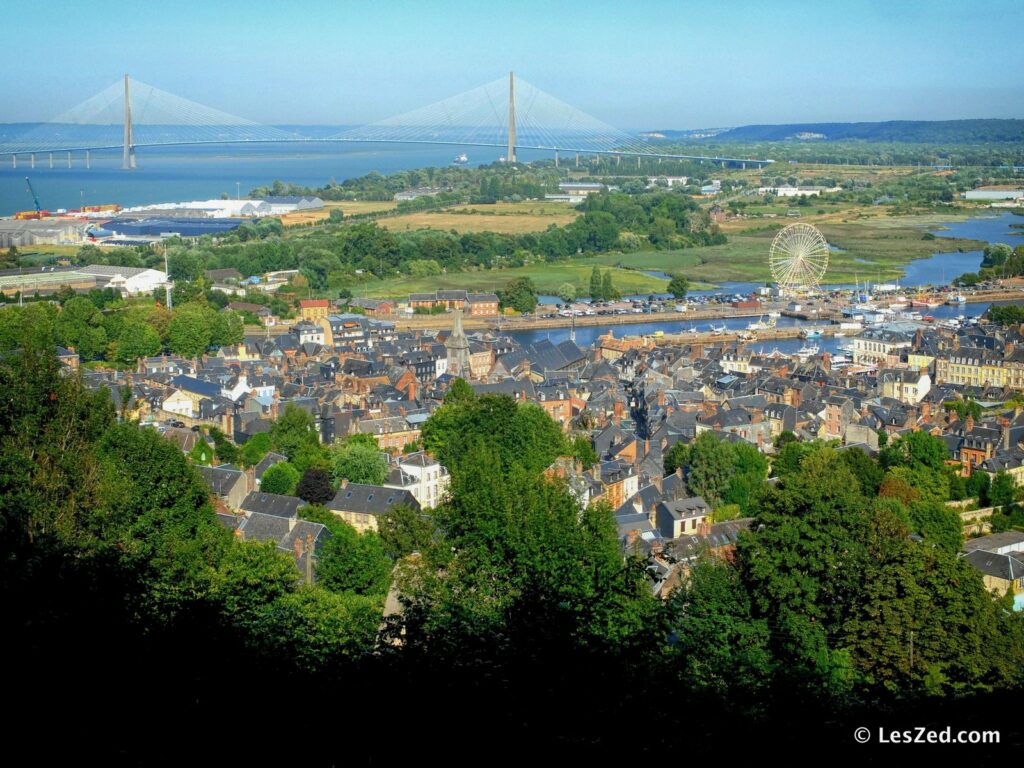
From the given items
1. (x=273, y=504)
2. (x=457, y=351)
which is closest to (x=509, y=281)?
(x=457, y=351)

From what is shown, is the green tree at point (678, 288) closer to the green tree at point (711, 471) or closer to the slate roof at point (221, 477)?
the green tree at point (711, 471)

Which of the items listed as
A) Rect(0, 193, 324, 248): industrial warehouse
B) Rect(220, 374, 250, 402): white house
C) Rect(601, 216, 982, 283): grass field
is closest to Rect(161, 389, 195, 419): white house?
Rect(220, 374, 250, 402): white house

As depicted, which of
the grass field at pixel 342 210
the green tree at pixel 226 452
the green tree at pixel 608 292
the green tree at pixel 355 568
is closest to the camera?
the green tree at pixel 355 568

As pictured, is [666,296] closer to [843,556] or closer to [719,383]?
[719,383]

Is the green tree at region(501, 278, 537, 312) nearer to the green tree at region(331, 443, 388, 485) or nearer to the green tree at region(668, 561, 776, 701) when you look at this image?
the green tree at region(331, 443, 388, 485)

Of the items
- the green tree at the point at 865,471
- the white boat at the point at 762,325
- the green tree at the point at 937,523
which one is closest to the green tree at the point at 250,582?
the green tree at the point at 937,523

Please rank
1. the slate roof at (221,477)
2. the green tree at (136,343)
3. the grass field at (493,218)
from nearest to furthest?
1. the slate roof at (221,477)
2. the green tree at (136,343)
3. the grass field at (493,218)
